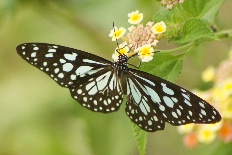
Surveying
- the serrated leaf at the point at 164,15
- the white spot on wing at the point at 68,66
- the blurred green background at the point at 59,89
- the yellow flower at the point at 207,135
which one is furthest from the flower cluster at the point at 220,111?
the white spot on wing at the point at 68,66

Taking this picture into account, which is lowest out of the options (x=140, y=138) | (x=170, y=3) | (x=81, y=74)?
(x=140, y=138)

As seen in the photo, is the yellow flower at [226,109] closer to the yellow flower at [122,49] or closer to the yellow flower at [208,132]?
the yellow flower at [208,132]

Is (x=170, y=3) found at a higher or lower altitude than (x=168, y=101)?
higher

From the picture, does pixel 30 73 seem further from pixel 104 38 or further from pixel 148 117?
pixel 148 117

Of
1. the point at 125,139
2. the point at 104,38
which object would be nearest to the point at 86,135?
the point at 125,139

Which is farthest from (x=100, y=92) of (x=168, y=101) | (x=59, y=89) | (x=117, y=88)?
(x=59, y=89)

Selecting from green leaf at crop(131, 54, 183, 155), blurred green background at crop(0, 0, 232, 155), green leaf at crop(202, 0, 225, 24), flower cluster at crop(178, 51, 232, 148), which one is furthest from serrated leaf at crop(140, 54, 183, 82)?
blurred green background at crop(0, 0, 232, 155)

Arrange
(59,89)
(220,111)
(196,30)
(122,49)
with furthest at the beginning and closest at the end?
(59,89) → (220,111) → (122,49) → (196,30)

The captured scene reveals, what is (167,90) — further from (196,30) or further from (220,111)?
(220,111)

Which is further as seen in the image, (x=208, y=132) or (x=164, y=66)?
(x=208, y=132)
